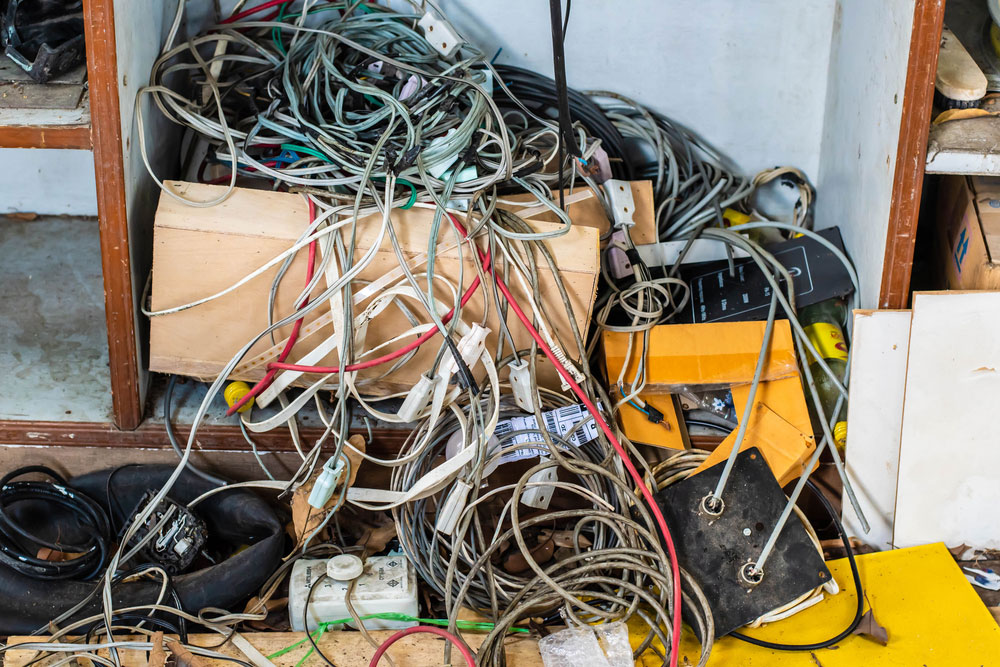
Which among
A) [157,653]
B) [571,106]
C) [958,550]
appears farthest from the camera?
[571,106]

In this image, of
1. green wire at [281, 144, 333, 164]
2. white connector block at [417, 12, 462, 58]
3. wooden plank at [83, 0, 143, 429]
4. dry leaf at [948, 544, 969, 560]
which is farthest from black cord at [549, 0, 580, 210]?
dry leaf at [948, 544, 969, 560]

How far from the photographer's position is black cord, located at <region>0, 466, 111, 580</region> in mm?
1281

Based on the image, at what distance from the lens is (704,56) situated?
1.75 m

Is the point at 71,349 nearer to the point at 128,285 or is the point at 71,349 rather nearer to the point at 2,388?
the point at 2,388

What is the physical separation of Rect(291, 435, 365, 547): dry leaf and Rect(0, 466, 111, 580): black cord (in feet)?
0.95

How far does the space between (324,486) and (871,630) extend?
80 centimetres

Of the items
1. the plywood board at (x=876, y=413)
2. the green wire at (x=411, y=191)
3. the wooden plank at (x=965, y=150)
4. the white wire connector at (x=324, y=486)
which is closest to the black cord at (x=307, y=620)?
the white wire connector at (x=324, y=486)

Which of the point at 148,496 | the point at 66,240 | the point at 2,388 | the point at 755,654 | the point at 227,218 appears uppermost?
the point at 227,218

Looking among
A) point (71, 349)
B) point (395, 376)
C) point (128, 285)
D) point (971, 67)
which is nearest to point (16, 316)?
point (71, 349)

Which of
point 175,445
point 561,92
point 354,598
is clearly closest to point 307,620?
point 354,598

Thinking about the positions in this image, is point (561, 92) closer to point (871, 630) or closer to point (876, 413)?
point (876, 413)

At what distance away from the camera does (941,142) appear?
4.36 ft

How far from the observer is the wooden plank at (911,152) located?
1266mm

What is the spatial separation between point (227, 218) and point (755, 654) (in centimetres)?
98
